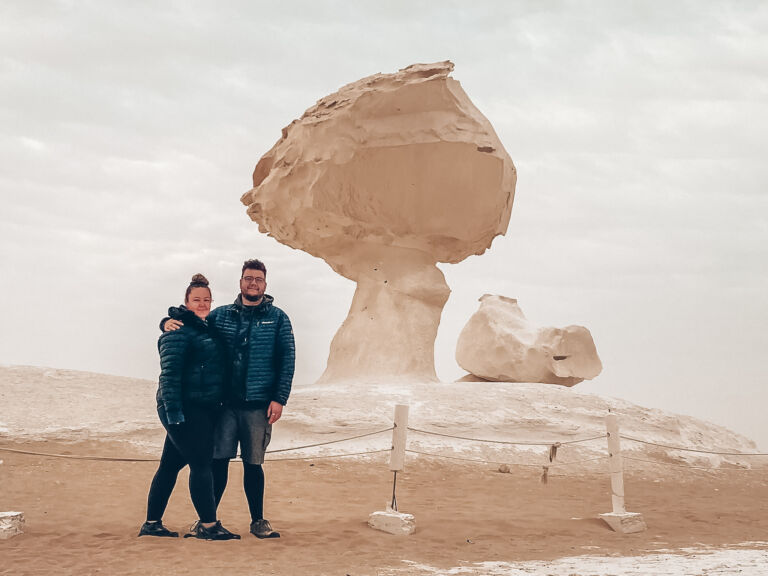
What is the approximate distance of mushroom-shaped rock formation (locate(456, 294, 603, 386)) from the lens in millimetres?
16266

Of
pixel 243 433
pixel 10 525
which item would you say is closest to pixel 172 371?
pixel 243 433

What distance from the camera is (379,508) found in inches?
281

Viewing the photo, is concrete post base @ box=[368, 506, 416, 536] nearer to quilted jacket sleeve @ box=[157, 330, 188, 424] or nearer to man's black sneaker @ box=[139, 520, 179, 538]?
man's black sneaker @ box=[139, 520, 179, 538]

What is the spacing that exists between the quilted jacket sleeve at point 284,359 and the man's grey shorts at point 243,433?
0.17m

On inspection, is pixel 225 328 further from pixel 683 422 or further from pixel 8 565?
pixel 683 422

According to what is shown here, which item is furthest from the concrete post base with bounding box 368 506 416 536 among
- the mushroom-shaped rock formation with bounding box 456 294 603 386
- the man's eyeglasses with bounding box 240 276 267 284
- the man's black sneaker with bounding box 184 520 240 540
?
the mushroom-shaped rock formation with bounding box 456 294 603 386

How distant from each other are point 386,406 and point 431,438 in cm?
88

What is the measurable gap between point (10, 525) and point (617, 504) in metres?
4.83

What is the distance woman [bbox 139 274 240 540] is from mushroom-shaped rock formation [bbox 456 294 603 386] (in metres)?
11.8

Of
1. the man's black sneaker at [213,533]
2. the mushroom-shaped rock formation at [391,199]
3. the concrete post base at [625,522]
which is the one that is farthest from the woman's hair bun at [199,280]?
the mushroom-shaped rock formation at [391,199]

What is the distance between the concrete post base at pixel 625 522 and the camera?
6559 mm

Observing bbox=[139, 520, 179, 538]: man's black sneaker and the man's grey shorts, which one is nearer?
the man's grey shorts

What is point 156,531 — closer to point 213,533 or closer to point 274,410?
point 213,533

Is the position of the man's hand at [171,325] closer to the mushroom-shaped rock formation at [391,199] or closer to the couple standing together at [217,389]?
the couple standing together at [217,389]
